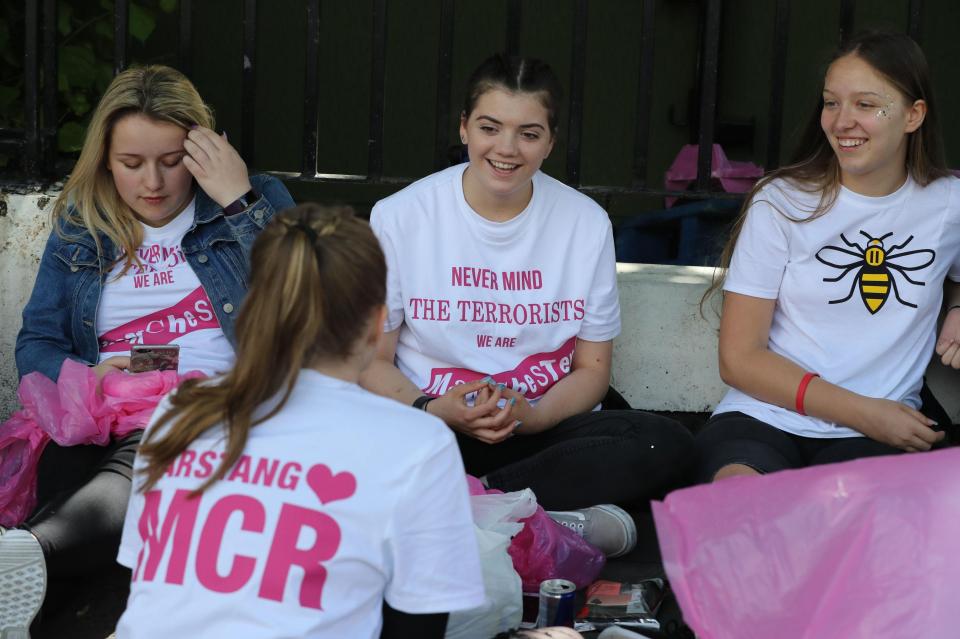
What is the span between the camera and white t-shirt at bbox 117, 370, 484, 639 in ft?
6.39

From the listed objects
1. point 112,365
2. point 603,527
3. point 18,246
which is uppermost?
point 18,246

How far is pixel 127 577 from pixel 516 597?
1.06m

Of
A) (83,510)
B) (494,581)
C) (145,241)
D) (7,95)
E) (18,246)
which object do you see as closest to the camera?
(494,581)

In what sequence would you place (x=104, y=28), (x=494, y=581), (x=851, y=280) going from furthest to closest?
(x=104, y=28), (x=851, y=280), (x=494, y=581)

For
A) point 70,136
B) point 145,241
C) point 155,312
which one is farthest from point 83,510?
point 70,136

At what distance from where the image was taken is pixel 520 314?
11.3 feet

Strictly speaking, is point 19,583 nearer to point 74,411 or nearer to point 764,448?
point 74,411

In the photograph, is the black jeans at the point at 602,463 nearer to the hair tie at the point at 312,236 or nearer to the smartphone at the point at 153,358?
the smartphone at the point at 153,358

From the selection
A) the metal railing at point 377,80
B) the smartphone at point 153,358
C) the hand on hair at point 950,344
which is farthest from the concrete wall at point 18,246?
the hand on hair at point 950,344

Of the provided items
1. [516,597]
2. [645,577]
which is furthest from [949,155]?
[516,597]

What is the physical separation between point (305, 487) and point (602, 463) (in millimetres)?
1532

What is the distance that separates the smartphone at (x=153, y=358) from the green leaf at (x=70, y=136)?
1.41 meters

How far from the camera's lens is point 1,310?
153 inches

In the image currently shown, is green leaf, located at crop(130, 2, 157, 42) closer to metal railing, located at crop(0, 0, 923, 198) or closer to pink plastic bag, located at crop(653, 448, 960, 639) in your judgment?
metal railing, located at crop(0, 0, 923, 198)
